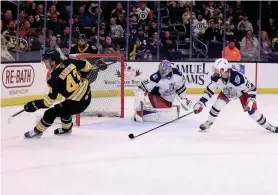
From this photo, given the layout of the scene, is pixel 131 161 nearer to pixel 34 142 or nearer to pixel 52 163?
pixel 52 163

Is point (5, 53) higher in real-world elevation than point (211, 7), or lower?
lower

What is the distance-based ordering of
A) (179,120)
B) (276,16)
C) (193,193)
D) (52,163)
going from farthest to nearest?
(276,16) → (179,120) → (52,163) → (193,193)

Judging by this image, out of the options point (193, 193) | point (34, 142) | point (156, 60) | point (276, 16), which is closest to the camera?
point (193, 193)

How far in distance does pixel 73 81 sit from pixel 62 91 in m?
0.16

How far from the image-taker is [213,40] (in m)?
10.2

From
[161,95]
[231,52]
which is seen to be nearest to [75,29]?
[231,52]

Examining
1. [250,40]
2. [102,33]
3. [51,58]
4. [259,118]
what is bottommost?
[259,118]

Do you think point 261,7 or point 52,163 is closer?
point 52,163

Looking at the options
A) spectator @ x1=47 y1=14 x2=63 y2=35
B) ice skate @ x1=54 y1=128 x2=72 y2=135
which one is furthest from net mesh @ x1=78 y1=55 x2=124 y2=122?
spectator @ x1=47 y1=14 x2=63 y2=35

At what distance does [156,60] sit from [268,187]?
6.52 m

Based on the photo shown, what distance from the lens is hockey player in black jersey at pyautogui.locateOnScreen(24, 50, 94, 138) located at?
5.08 meters

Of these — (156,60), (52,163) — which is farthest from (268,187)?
(156,60)

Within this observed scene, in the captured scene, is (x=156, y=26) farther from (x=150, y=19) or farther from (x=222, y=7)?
(x=222, y=7)

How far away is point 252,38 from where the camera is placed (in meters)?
10.2
